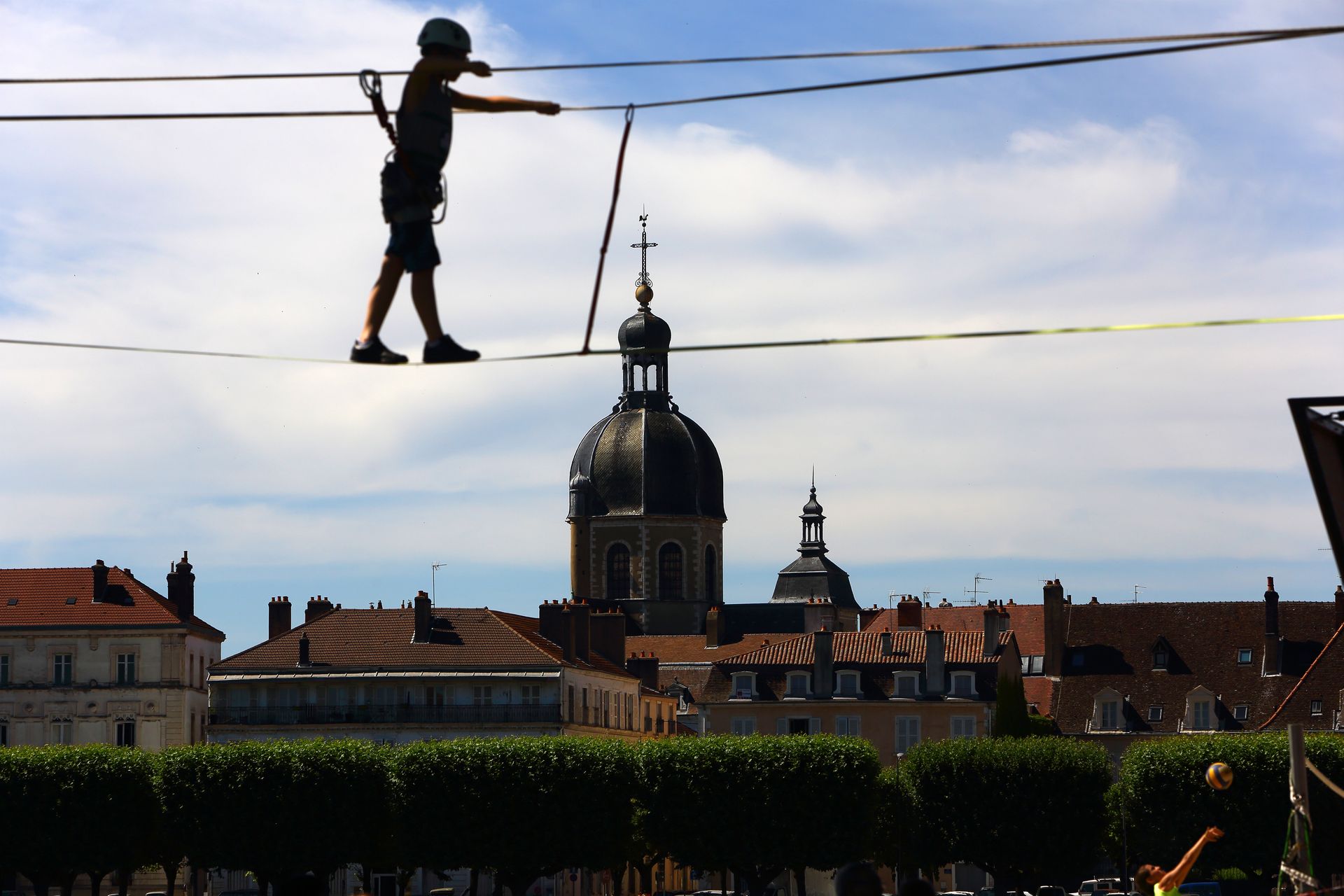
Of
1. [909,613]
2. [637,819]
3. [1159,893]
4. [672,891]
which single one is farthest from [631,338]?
[1159,893]

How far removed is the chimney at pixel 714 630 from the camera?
152 meters

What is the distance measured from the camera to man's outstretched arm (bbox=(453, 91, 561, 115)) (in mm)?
17797

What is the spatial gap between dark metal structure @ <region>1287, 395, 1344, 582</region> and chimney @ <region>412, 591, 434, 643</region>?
86.6 meters

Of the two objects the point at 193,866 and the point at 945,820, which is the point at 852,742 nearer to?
the point at 945,820

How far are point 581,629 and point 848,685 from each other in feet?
46.3

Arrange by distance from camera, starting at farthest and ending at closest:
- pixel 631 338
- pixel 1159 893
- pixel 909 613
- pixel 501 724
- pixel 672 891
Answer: pixel 631 338
pixel 909 613
pixel 672 891
pixel 501 724
pixel 1159 893

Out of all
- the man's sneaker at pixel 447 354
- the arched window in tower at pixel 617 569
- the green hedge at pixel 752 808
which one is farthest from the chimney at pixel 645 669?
the man's sneaker at pixel 447 354

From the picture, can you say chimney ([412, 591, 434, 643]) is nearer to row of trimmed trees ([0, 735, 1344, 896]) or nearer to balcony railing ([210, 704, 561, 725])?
balcony railing ([210, 704, 561, 725])

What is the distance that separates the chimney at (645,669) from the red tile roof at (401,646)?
823 inches

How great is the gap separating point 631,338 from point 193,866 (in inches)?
3423

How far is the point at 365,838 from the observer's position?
250 ft

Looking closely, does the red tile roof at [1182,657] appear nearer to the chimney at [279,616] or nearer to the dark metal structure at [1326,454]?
the chimney at [279,616]

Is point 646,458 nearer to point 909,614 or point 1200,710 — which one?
point 909,614

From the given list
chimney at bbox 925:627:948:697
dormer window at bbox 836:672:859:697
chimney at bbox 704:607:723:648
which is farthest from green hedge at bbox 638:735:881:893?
chimney at bbox 704:607:723:648
